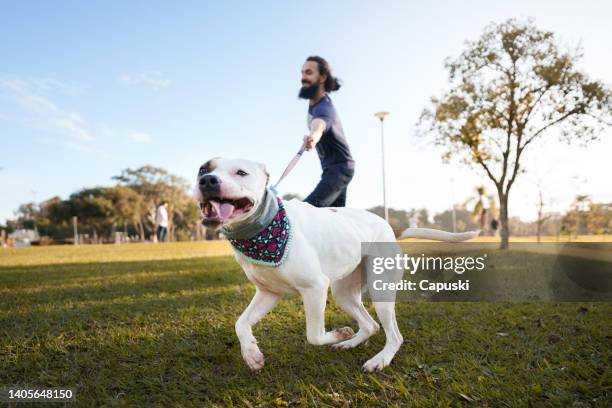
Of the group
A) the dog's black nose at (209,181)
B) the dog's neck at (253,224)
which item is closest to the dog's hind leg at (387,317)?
the dog's neck at (253,224)

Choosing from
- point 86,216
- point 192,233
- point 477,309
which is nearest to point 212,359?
point 477,309

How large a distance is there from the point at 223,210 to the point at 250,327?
104 centimetres

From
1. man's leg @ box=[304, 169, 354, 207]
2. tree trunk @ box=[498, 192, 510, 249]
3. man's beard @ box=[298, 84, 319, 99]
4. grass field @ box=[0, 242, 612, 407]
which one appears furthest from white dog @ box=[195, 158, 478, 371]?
tree trunk @ box=[498, 192, 510, 249]

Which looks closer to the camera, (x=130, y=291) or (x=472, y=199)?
(x=130, y=291)

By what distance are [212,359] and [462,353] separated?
7.14 ft

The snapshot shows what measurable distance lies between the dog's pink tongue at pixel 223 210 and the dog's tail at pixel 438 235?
81.7 inches

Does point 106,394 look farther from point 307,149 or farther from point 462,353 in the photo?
point 462,353

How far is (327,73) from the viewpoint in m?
4.38

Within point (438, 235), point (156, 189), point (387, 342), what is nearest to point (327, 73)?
point (438, 235)

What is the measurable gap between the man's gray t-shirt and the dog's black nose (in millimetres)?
1793

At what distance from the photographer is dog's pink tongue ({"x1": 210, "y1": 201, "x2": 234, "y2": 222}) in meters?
2.60

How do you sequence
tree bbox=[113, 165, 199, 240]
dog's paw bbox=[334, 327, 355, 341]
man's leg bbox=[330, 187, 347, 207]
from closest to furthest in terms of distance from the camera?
dog's paw bbox=[334, 327, 355, 341] → man's leg bbox=[330, 187, 347, 207] → tree bbox=[113, 165, 199, 240]

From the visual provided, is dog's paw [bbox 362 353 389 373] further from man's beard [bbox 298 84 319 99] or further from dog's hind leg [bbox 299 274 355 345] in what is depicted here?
man's beard [bbox 298 84 319 99]

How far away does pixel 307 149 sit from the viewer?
3.72 m
